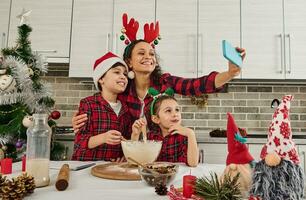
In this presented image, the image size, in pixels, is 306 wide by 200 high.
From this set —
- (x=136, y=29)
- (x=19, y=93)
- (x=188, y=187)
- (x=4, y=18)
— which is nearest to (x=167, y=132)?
(x=136, y=29)

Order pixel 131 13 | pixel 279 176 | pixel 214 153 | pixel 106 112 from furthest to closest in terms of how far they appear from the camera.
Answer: pixel 131 13, pixel 214 153, pixel 106 112, pixel 279 176

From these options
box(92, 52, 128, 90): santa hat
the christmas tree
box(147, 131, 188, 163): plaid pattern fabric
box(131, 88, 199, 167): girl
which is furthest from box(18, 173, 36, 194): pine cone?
the christmas tree

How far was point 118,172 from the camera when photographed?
33.8 inches

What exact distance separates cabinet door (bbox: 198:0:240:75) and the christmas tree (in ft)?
4.57

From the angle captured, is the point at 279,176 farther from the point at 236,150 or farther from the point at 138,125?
the point at 138,125

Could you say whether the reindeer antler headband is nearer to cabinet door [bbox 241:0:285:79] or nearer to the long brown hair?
the long brown hair

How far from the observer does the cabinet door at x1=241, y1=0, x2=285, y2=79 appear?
96.6 inches

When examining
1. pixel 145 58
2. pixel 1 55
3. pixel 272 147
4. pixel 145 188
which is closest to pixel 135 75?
pixel 145 58

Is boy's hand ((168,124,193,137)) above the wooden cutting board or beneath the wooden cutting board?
above

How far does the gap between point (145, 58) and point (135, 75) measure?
0.12m

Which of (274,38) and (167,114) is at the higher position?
(274,38)

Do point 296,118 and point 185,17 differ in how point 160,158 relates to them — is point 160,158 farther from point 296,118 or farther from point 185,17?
point 296,118

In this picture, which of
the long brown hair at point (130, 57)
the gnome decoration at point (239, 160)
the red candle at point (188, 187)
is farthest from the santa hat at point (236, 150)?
the long brown hair at point (130, 57)

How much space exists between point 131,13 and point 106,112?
145cm
